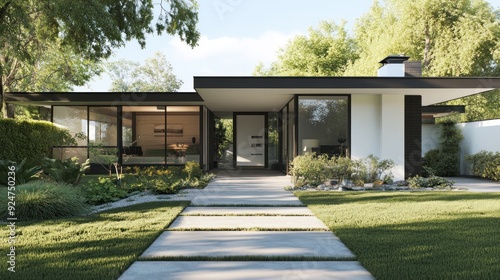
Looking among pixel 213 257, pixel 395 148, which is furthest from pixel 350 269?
pixel 395 148

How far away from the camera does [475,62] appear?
22516 mm

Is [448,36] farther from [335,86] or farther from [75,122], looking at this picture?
[75,122]

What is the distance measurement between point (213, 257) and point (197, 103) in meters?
→ 11.0

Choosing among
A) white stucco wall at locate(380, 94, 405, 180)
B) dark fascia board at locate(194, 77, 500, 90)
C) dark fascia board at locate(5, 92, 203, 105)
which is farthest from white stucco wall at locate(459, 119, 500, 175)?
dark fascia board at locate(5, 92, 203, 105)

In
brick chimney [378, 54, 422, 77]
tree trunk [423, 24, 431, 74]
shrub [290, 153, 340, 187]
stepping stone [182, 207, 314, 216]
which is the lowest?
stepping stone [182, 207, 314, 216]

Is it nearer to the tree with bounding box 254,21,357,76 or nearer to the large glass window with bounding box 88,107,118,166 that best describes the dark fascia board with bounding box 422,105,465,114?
the large glass window with bounding box 88,107,118,166

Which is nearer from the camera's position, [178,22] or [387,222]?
[387,222]

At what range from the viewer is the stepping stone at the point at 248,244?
150 inches

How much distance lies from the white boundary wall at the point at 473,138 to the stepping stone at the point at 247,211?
9.11m

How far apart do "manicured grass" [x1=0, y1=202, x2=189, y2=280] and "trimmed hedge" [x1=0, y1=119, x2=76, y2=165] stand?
5.95 m

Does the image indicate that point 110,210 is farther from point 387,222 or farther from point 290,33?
point 290,33

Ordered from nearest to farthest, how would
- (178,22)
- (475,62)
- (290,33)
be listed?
1. (178,22)
2. (475,62)
3. (290,33)

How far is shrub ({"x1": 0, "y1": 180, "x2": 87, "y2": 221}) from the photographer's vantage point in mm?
5578

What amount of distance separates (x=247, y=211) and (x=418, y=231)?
253cm
